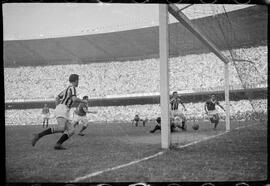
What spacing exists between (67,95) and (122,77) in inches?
898

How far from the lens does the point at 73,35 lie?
31.7 meters

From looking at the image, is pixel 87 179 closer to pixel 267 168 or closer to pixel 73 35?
pixel 267 168

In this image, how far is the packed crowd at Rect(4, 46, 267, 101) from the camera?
2512 cm

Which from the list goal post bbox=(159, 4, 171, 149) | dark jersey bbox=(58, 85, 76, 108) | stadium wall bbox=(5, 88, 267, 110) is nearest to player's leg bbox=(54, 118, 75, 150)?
dark jersey bbox=(58, 85, 76, 108)

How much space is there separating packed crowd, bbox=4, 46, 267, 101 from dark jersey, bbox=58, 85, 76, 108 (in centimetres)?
1925

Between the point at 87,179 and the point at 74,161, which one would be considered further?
the point at 74,161

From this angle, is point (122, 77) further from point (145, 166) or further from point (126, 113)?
point (145, 166)

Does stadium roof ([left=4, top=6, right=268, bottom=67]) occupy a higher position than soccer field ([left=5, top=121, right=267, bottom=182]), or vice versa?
stadium roof ([left=4, top=6, right=268, bottom=67])

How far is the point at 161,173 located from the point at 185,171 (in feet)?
1.05

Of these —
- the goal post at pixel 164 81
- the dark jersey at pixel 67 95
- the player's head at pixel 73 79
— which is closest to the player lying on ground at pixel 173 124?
the goal post at pixel 164 81

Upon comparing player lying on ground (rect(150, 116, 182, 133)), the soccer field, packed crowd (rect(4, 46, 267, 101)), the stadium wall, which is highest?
packed crowd (rect(4, 46, 267, 101))

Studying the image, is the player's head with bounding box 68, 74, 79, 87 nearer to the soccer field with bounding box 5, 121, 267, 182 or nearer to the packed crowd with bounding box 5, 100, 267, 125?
the soccer field with bounding box 5, 121, 267, 182

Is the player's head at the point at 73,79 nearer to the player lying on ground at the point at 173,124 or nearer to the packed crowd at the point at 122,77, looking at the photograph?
the player lying on ground at the point at 173,124

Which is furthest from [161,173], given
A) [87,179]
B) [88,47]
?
[88,47]
